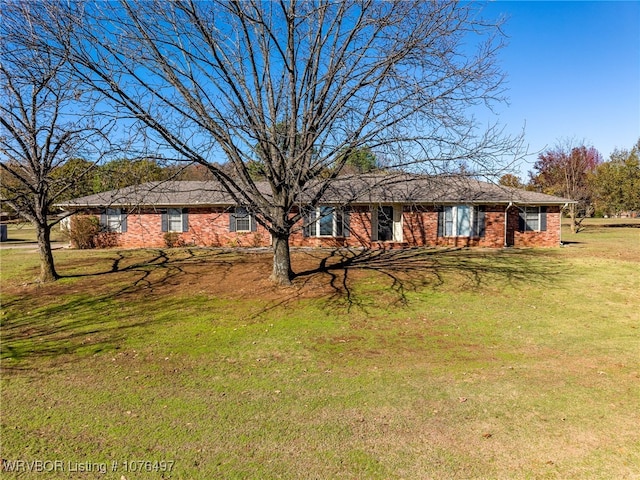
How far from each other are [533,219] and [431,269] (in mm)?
9337

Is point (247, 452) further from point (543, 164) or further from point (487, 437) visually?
point (543, 164)

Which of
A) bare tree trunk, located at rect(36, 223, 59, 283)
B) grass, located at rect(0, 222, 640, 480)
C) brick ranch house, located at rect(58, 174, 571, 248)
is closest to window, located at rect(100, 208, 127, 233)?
brick ranch house, located at rect(58, 174, 571, 248)

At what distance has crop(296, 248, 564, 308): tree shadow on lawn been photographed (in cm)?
1123

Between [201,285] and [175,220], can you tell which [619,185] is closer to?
[175,220]

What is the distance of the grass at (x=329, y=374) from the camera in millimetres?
3785

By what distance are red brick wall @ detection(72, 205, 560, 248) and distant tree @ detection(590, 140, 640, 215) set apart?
2212cm

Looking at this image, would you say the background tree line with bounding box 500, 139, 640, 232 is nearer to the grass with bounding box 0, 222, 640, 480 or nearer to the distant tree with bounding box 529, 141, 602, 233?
the distant tree with bounding box 529, 141, 602, 233

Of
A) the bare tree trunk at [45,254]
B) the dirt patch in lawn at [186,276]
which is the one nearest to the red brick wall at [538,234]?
the dirt patch in lawn at [186,276]

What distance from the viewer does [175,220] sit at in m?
19.9

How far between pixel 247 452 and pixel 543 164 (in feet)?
175

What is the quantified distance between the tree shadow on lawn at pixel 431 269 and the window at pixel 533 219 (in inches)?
100

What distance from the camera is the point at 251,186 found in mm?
10367

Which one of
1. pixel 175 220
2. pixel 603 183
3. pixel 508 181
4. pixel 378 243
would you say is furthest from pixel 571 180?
pixel 175 220

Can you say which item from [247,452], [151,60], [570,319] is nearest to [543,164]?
[570,319]
